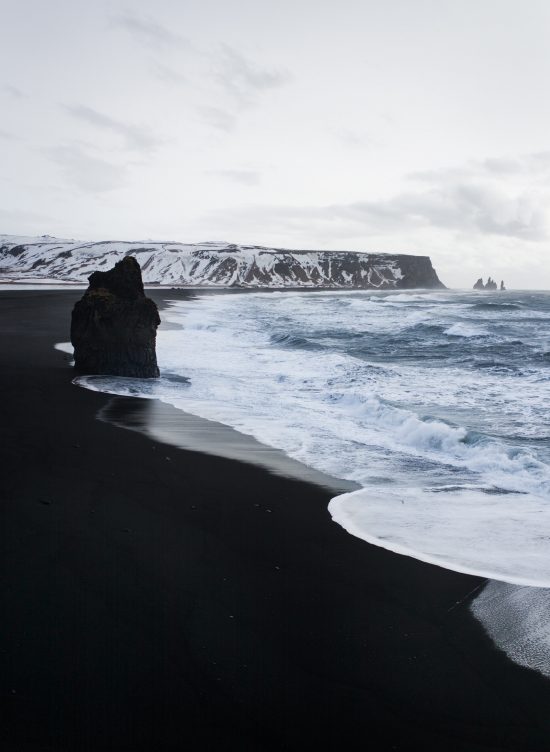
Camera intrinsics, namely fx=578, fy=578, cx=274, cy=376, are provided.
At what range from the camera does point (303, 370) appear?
1903cm

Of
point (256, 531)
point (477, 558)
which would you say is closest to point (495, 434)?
point (477, 558)

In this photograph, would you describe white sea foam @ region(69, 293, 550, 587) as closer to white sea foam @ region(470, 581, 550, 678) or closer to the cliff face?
white sea foam @ region(470, 581, 550, 678)

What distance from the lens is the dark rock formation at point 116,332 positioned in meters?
15.4

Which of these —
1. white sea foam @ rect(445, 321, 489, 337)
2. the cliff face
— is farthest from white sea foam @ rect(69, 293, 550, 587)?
the cliff face

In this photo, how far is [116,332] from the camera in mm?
15477

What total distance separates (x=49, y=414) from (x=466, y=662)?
28.8ft

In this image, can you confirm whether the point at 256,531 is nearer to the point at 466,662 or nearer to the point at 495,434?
the point at 466,662

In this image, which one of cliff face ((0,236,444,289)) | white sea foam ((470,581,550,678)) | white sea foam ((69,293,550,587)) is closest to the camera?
white sea foam ((470,581,550,678))

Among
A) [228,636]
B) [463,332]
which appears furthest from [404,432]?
[463,332]

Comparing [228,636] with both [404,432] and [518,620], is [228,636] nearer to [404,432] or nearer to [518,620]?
[518,620]

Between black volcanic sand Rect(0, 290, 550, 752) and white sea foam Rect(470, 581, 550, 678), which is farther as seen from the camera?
white sea foam Rect(470, 581, 550, 678)

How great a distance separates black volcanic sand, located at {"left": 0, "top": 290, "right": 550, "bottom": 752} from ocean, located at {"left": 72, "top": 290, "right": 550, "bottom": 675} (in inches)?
20.0

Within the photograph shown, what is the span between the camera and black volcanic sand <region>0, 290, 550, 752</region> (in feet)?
10.7

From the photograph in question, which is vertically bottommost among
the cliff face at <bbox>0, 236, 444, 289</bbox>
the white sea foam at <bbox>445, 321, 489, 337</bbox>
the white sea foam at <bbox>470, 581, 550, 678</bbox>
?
the white sea foam at <bbox>470, 581, 550, 678</bbox>
